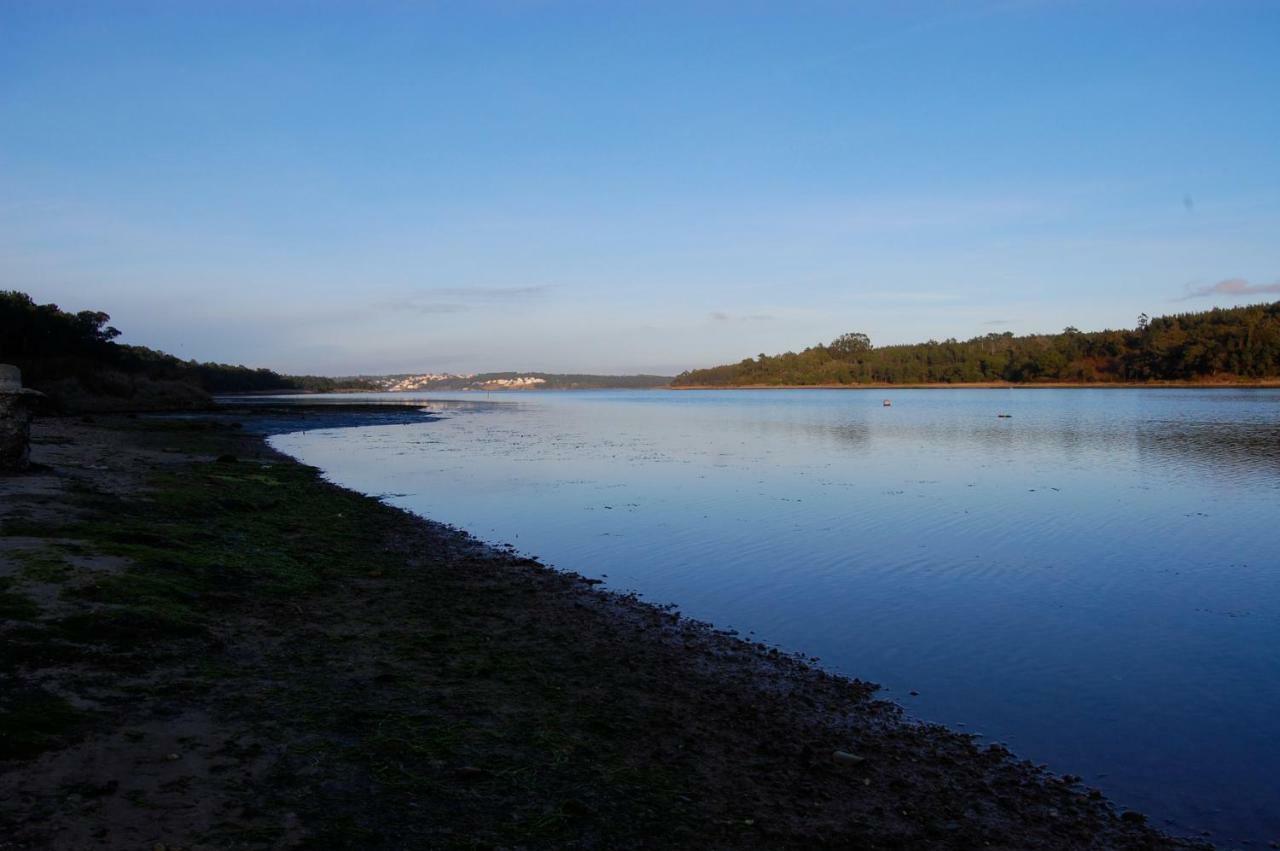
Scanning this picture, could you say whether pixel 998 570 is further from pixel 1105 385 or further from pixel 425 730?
pixel 1105 385

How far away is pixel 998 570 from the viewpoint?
13508 millimetres

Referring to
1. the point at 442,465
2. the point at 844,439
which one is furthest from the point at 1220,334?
the point at 442,465

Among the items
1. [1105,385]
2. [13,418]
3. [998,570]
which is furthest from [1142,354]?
[13,418]

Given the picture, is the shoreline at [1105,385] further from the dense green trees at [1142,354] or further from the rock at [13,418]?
the rock at [13,418]

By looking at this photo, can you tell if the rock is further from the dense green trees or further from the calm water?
the dense green trees

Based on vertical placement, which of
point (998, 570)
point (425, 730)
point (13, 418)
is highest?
point (13, 418)

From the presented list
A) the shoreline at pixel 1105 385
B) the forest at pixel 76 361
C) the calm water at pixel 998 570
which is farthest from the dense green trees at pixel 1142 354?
the forest at pixel 76 361

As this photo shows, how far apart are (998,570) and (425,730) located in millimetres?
10704

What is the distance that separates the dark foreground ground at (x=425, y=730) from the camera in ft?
15.2

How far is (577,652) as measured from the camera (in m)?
8.62

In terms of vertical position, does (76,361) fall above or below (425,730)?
above

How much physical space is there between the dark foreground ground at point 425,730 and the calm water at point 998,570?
965 mm

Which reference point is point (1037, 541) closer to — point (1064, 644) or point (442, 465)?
point (1064, 644)

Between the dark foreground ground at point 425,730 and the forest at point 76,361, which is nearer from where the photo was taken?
the dark foreground ground at point 425,730
